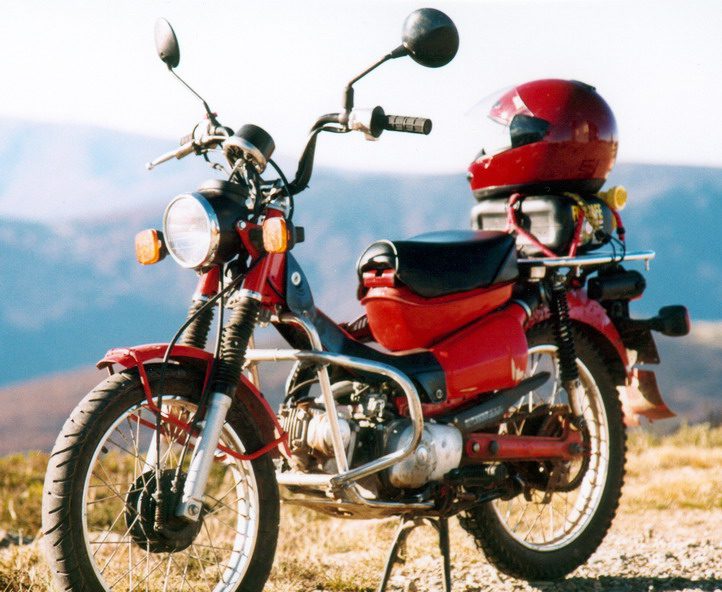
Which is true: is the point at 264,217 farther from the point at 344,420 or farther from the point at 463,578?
the point at 463,578

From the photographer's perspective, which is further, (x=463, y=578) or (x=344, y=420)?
(x=463, y=578)

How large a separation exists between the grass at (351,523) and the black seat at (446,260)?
4.26ft

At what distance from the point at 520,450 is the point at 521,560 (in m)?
0.50

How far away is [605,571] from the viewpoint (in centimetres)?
455

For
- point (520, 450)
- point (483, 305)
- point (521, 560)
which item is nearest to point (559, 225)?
point (483, 305)

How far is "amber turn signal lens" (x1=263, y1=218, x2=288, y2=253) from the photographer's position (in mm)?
3236

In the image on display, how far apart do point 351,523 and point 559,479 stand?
1.94m

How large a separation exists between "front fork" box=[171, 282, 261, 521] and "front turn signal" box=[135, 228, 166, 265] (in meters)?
0.21

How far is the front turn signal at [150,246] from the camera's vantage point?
3.39m

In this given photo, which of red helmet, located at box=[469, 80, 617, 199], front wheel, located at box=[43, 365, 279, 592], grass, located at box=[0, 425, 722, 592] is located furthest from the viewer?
red helmet, located at box=[469, 80, 617, 199]

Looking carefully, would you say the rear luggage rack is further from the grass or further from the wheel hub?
the wheel hub

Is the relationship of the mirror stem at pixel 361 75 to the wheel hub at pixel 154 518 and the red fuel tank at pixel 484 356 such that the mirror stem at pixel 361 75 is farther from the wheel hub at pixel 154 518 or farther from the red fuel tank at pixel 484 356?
the wheel hub at pixel 154 518

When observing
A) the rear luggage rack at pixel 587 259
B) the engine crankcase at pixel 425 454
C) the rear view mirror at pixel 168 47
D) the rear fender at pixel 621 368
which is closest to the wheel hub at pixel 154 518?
the engine crankcase at pixel 425 454

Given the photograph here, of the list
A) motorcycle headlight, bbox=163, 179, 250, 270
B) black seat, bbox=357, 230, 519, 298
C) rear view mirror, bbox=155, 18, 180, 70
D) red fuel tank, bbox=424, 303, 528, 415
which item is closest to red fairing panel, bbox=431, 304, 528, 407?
red fuel tank, bbox=424, 303, 528, 415
